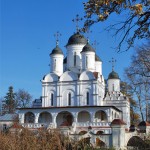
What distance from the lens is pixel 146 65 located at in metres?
29.0

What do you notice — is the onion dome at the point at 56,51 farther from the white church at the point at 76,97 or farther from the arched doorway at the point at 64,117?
the arched doorway at the point at 64,117

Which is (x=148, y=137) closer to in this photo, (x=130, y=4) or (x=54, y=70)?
(x=130, y=4)

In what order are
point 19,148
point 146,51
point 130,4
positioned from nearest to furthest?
1. point 130,4
2. point 19,148
3. point 146,51

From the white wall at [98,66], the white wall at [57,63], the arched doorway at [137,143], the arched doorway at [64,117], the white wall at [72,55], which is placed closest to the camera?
the arched doorway at [137,143]

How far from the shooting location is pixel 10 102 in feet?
230

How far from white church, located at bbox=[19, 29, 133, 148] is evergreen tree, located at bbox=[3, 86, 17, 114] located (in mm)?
15667

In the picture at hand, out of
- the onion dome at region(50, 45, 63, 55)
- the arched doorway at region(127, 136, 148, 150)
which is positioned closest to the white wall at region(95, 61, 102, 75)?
the onion dome at region(50, 45, 63, 55)

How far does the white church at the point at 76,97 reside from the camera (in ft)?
142

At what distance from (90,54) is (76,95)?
6.16 m

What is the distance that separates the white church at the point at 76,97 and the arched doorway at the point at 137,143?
46.2 feet

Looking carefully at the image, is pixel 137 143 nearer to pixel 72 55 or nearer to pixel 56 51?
pixel 72 55

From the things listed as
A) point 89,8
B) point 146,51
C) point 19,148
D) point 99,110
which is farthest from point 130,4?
point 99,110

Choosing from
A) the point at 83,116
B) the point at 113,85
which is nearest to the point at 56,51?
the point at 83,116

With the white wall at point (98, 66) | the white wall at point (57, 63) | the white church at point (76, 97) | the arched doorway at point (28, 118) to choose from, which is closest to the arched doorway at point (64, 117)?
the white church at point (76, 97)
